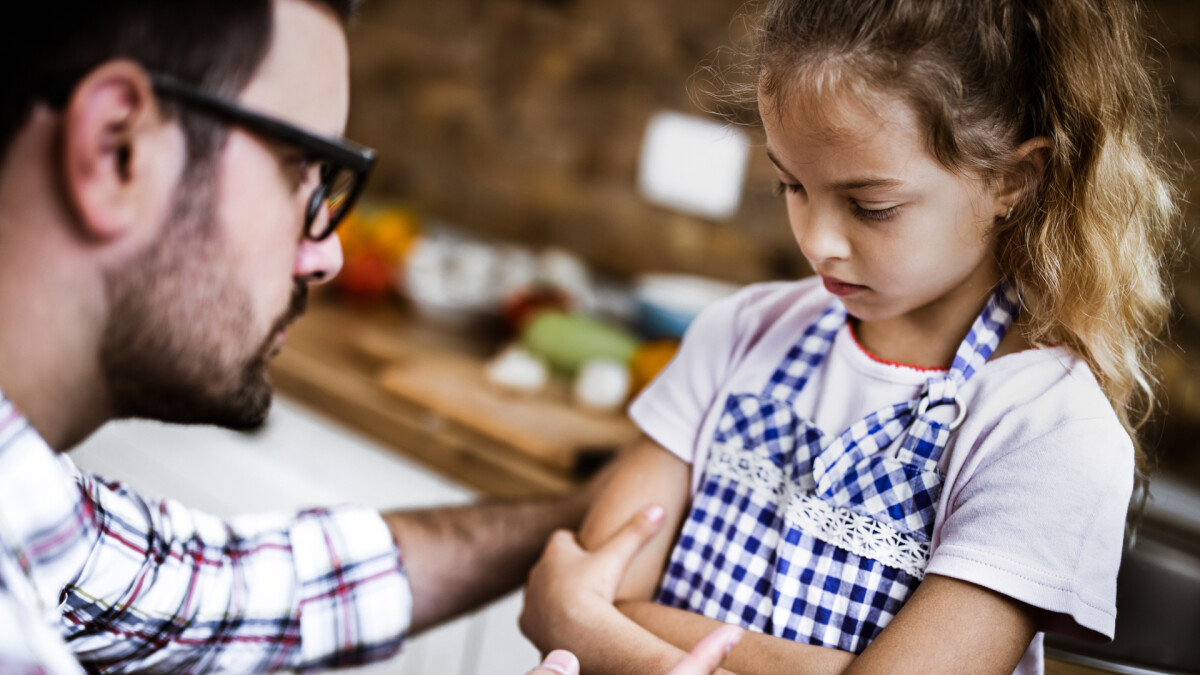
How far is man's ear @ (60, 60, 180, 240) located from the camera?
673mm

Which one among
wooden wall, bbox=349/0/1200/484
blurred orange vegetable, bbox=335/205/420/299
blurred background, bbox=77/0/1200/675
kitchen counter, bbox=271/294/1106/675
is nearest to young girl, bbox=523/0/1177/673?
blurred background, bbox=77/0/1200/675

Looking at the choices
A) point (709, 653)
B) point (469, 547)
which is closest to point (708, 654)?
point (709, 653)

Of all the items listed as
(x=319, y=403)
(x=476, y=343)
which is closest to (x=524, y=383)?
(x=476, y=343)

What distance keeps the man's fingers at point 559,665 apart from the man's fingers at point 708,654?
0.29ft

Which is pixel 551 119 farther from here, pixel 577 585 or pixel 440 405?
pixel 577 585

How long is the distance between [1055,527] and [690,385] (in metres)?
0.36

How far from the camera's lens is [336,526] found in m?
1.04

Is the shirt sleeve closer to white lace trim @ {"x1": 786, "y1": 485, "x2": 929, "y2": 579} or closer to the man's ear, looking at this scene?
the man's ear

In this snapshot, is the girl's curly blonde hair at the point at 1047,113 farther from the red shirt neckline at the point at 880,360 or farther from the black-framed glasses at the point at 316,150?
the black-framed glasses at the point at 316,150

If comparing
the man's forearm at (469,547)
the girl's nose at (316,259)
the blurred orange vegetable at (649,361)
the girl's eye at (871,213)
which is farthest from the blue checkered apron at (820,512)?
the blurred orange vegetable at (649,361)

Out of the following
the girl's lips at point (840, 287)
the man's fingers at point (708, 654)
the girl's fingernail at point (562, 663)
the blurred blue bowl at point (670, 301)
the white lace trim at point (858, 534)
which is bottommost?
the blurred blue bowl at point (670, 301)

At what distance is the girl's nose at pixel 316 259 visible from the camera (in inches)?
33.3

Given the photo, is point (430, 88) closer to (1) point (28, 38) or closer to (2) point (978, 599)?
(1) point (28, 38)

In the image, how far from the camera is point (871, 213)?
0.74 m
